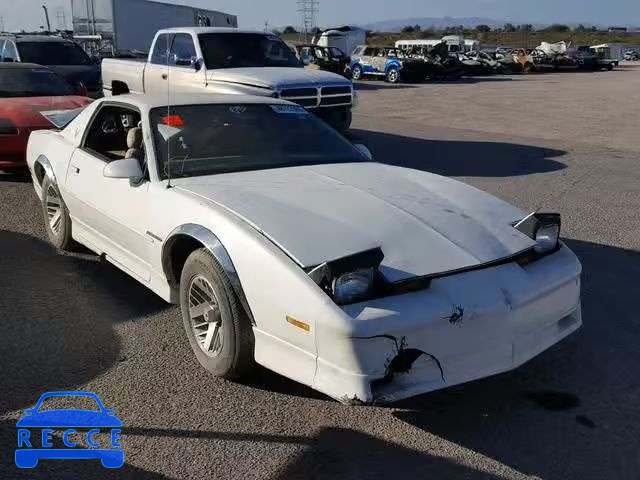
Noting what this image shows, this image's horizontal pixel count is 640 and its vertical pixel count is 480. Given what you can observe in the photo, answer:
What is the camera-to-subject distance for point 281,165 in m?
4.41

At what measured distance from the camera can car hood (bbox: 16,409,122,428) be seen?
3154mm

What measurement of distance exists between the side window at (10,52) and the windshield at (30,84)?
5.74 metres

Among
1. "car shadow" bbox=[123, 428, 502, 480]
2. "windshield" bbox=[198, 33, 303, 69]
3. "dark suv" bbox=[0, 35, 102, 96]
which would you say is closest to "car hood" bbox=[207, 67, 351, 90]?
"windshield" bbox=[198, 33, 303, 69]

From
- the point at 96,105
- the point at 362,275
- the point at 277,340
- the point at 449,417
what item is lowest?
the point at 449,417

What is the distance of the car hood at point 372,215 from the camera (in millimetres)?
3164

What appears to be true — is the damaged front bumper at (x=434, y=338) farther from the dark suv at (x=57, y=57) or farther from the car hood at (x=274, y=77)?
the dark suv at (x=57, y=57)

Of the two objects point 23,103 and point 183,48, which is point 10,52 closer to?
point 183,48

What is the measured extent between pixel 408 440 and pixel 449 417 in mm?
291

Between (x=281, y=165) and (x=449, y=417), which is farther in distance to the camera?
(x=281, y=165)

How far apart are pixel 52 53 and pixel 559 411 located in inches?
591

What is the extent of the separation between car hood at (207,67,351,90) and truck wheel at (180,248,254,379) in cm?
600

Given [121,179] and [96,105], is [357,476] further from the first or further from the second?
[96,105]

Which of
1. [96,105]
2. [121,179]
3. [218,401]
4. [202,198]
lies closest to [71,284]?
[121,179]

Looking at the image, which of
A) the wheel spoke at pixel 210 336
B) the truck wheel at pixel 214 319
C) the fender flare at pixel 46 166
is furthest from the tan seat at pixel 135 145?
the wheel spoke at pixel 210 336
